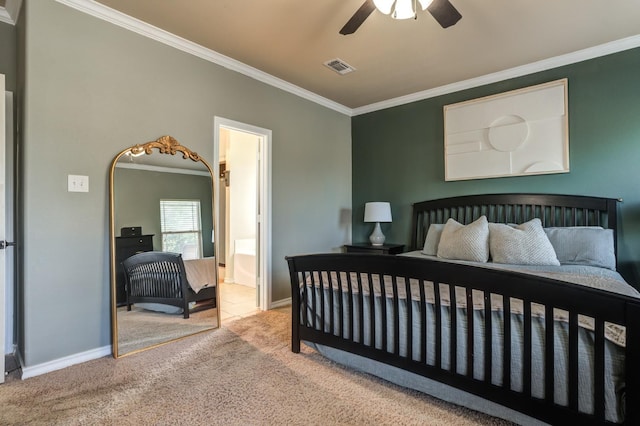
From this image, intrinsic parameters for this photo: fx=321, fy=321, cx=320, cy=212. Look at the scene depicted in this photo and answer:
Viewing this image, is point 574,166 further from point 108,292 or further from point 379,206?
point 108,292

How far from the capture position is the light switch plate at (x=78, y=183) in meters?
2.31

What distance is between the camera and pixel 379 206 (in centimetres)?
417

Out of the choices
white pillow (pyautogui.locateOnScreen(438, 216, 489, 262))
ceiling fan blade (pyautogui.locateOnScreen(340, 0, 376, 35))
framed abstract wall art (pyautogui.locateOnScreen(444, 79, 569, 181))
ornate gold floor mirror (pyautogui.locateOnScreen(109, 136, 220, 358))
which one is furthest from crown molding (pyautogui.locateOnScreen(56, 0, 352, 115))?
white pillow (pyautogui.locateOnScreen(438, 216, 489, 262))

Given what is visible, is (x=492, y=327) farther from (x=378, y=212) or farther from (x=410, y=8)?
(x=378, y=212)

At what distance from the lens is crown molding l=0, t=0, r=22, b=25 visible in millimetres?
2266

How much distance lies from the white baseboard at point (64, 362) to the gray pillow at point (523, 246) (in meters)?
3.33

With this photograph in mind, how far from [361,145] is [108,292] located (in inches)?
141

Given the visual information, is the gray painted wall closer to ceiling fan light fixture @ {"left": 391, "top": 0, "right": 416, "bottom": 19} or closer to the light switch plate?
the light switch plate

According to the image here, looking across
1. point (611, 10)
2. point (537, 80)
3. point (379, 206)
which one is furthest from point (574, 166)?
point (379, 206)

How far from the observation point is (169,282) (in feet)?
9.41

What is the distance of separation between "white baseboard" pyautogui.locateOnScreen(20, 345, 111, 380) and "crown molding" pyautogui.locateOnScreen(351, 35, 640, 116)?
4.12m

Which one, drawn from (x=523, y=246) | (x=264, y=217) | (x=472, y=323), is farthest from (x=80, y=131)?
(x=523, y=246)

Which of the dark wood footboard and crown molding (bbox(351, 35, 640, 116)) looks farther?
crown molding (bbox(351, 35, 640, 116))

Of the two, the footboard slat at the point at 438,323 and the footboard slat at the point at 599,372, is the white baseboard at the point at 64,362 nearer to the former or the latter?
the footboard slat at the point at 438,323
